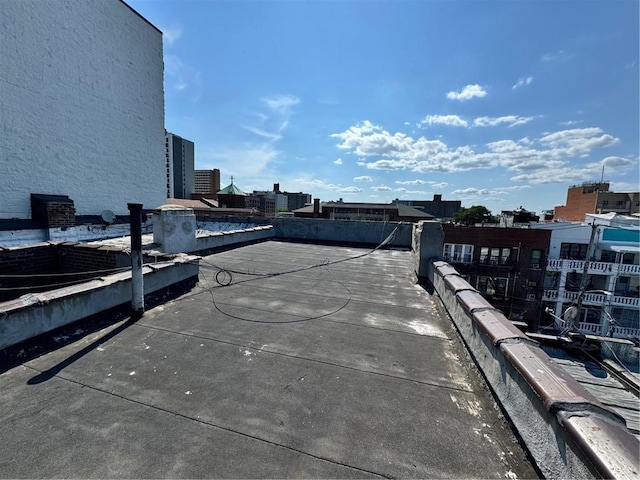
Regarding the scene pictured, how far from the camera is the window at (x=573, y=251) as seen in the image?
1173 inches

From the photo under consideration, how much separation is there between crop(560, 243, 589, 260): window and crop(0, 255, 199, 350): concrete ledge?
3827 cm

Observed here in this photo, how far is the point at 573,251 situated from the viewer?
30.1m

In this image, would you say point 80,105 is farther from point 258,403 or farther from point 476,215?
point 476,215

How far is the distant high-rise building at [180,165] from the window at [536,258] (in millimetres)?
89422

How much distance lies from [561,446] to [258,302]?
4305mm

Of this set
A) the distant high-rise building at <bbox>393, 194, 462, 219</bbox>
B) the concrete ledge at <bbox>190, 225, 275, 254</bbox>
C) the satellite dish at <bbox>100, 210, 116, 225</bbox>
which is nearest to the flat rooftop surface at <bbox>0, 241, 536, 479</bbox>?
the concrete ledge at <bbox>190, 225, 275, 254</bbox>

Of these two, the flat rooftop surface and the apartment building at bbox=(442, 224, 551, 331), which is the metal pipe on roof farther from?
the apartment building at bbox=(442, 224, 551, 331)

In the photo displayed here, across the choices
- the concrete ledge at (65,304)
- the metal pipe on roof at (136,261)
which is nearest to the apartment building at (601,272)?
the concrete ledge at (65,304)

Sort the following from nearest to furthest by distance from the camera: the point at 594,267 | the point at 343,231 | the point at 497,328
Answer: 1. the point at 497,328
2. the point at 343,231
3. the point at 594,267

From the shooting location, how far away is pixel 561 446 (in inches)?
63.1

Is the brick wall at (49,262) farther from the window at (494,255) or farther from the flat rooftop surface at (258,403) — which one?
the window at (494,255)

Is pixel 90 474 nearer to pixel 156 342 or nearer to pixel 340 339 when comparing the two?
pixel 156 342

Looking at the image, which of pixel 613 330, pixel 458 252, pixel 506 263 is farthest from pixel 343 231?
pixel 613 330

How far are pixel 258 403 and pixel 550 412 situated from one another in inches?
84.9
